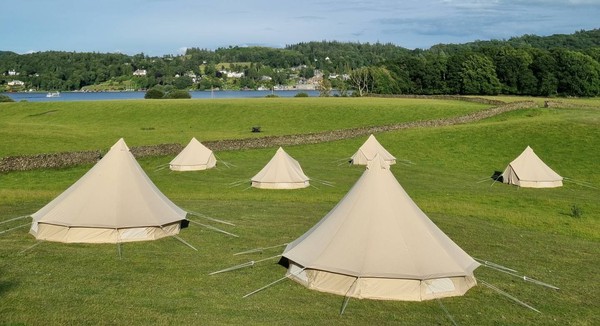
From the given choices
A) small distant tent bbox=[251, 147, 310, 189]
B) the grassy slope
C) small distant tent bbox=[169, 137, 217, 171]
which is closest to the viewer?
small distant tent bbox=[251, 147, 310, 189]

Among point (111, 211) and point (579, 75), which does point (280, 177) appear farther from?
point (579, 75)

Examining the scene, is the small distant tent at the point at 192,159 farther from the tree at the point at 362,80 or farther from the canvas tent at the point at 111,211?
the tree at the point at 362,80

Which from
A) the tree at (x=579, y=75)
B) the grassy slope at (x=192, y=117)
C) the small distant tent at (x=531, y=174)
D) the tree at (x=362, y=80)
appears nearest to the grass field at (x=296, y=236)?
the small distant tent at (x=531, y=174)

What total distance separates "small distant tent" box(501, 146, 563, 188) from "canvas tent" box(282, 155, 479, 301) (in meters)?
26.1

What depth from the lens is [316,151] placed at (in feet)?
181

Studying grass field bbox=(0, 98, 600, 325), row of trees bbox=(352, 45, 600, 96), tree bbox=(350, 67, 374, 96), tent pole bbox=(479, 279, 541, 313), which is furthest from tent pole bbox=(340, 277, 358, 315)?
tree bbox=(350, 67, 374, 96)

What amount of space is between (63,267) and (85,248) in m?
2.30

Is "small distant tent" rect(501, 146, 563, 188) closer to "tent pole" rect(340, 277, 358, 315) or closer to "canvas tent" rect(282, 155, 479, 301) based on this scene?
"canvas tent" rect(282, 155, 479, 301)

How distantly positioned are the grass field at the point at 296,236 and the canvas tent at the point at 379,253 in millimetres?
444

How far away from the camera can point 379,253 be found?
525 inches

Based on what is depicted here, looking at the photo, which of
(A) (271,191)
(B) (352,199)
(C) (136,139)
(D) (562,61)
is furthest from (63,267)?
(D) (562,61)

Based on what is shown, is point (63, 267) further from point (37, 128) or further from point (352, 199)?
point (37, 128)

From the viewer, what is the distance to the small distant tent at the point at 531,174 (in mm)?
37719

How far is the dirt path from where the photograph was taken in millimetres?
39469
